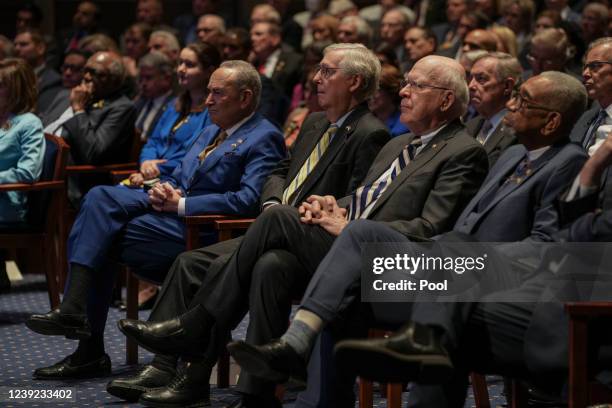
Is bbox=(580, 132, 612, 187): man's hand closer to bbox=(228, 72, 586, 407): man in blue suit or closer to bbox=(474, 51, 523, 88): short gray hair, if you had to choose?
bbox=(228, 72, 586, 407): man in blue suit

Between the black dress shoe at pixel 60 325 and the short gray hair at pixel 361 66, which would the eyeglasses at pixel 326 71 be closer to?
the short gray hair at pixel 361 66

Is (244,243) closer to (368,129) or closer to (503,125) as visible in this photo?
(368,129)

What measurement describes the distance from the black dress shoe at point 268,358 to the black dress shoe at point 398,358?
285mm

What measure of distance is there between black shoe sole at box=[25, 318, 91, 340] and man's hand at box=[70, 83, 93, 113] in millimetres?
2074

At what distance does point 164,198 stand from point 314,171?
622 millimetres

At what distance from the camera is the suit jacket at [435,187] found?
350 centimetres

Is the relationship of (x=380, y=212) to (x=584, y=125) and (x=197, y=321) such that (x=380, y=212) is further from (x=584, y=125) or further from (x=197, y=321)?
(x=584, y=125)

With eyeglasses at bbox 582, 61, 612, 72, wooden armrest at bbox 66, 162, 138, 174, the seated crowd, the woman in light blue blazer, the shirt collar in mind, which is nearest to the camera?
the seated crowd

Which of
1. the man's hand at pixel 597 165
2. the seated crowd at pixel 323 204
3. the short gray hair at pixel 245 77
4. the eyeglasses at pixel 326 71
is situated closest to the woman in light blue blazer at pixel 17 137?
the seated crowd at pixel 323 204

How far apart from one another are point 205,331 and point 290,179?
800 millimetres

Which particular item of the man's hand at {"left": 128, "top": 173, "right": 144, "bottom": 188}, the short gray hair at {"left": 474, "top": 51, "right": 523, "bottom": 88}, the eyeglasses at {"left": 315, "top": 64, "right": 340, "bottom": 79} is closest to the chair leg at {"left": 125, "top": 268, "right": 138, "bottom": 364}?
the man's hand at {"left": 128, "top": 173, "right": 144, "bottom": 188}

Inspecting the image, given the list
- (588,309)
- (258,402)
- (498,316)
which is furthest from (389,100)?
(588,309)

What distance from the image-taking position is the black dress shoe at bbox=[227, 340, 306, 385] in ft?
10.1

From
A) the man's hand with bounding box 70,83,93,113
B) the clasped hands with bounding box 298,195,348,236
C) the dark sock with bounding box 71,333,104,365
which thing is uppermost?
the man's hand with bounding box 70,83,93,113
